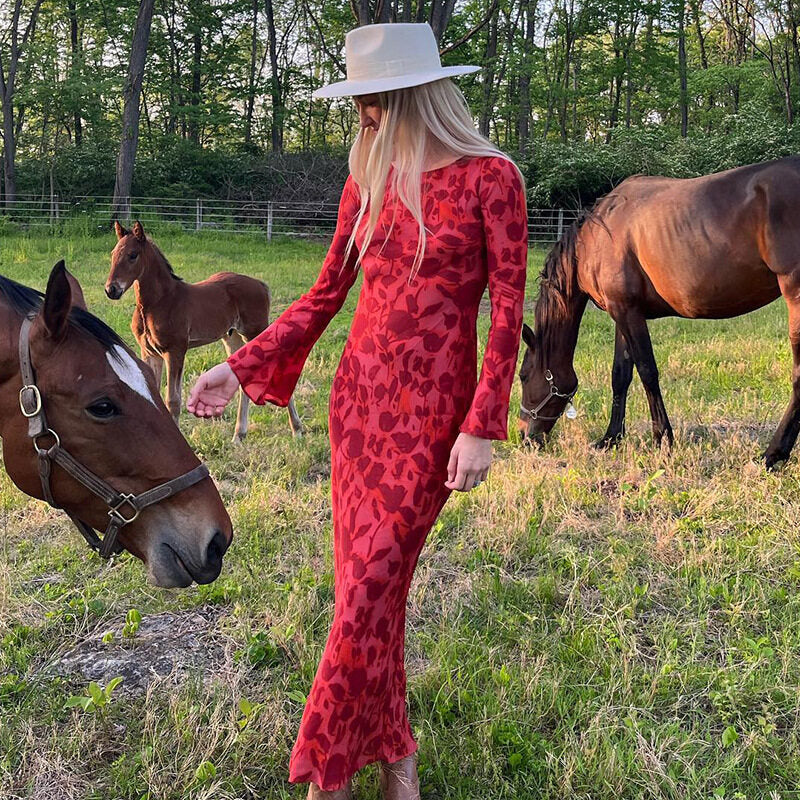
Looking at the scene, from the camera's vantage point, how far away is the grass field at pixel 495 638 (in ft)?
7.50

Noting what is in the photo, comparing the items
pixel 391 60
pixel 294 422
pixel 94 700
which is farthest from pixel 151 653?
pixel 294 422

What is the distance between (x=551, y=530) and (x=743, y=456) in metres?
1.72

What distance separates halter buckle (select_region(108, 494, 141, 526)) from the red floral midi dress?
1.84 ft

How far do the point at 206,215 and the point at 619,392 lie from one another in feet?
54.6

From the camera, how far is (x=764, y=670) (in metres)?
2.69

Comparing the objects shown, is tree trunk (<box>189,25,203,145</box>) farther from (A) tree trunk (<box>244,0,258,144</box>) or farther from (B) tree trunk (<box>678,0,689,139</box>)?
(B) tree trunk (<box>678,0,689,139</box>)

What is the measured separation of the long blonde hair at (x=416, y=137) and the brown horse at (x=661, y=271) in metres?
3.47

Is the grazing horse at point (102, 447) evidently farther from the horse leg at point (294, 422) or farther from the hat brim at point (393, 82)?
the horse leg at point (294, 422)

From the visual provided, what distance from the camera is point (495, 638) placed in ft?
9.70

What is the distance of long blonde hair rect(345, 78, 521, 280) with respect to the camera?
6.28 ft

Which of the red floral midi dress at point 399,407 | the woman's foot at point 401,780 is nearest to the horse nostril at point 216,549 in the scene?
the red floral midi dress at point 399,407

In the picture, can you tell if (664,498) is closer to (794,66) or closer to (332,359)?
(332,359)

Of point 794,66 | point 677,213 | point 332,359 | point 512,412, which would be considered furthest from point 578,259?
point 794,66

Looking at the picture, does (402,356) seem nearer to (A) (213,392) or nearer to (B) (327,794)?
(A) (213,392)
